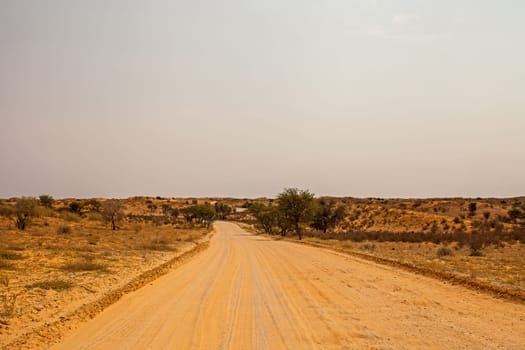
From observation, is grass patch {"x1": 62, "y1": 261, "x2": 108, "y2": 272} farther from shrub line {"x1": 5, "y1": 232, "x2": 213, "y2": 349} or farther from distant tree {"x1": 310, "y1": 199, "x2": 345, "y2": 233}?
distant tree {"x1": 310, "y1": 199, "x2": 345, "y2": 233}

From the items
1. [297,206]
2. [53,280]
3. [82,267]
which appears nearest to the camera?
[53,280]

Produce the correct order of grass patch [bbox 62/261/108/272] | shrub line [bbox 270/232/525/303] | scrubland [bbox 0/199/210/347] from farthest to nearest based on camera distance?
grass patch [bbox 62/261/108/272] < shrub line [bbox 270/232/525/303] < scrubland [bbox 0/199/210/347]

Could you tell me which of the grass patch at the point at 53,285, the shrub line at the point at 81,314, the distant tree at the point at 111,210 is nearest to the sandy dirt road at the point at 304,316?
the shrub line at the point at 81,314

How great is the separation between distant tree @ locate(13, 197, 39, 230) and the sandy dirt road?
3573cm

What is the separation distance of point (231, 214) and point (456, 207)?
90189 millimetres

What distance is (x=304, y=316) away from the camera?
10305 mm

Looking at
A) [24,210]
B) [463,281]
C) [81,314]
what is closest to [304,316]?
[81,314]

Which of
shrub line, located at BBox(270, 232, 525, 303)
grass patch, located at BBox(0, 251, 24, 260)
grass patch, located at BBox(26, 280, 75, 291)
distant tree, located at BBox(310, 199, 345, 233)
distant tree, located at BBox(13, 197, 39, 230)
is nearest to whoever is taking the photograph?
shrub line, located at BBox(270, 232, 525, 303)

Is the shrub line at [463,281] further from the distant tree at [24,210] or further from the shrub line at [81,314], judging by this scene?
the distant tree at [24,210]

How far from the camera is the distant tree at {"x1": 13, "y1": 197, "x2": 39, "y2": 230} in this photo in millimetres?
44750

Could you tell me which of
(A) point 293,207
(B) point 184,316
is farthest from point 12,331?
(A) point 293,207

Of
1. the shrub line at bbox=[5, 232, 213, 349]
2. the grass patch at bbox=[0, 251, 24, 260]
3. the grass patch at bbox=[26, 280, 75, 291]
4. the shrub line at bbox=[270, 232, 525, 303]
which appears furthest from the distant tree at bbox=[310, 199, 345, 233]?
the grass patch at bbox=[26, 280, 75, 291]

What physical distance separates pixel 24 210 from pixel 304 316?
4462cm

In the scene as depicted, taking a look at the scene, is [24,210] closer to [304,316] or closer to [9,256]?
[9,256]
